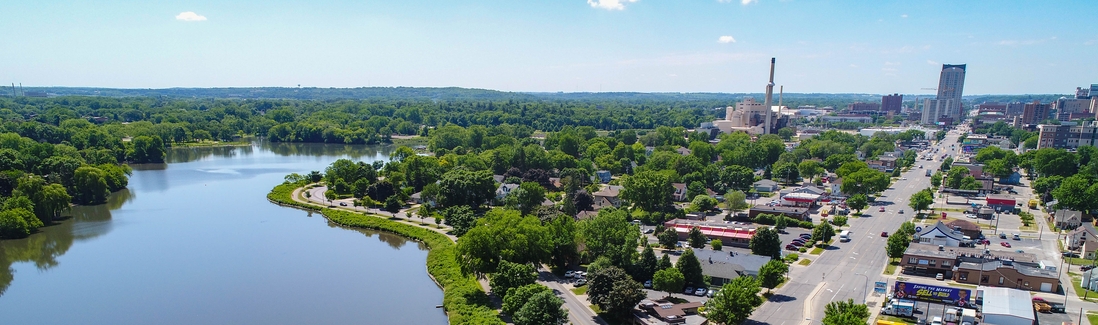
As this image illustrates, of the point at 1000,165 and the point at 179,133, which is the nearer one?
the point at 1000,165

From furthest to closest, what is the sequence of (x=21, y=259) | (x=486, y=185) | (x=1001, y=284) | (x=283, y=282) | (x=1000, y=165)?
(x=1000, y=165) → (x=486, y=185) → (x=21, y=259) → (x=283, y=282) → (x=1001, y=284)

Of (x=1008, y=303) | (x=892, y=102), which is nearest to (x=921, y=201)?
(x=1008, y=303)

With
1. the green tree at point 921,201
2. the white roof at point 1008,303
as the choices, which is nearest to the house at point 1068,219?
the green tree at point 921,201

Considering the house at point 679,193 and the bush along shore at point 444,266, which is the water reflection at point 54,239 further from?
the house at point 679,193

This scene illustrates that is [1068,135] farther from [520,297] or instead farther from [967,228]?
[520,297]

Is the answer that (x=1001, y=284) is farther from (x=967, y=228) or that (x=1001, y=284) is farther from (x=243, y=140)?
(x=243, y=140)

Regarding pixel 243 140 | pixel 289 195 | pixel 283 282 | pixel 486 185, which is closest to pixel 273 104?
pixel 243 140
